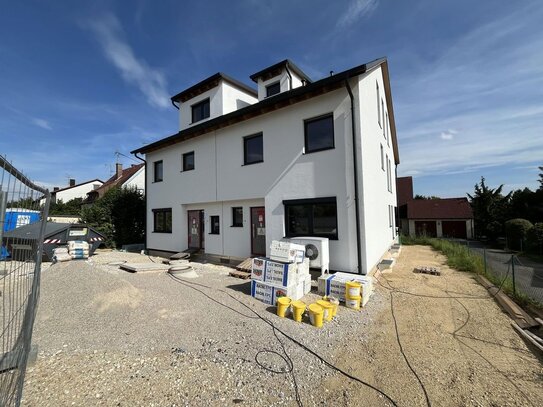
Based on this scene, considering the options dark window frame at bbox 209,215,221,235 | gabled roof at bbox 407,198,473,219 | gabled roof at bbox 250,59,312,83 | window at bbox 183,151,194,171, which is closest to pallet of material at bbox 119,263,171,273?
dark window frame at bbox 209,215,221,235

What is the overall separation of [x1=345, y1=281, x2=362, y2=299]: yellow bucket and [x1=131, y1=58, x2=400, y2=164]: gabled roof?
601cm

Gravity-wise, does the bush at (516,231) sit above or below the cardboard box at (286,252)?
below

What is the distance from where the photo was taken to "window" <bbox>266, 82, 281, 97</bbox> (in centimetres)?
1330

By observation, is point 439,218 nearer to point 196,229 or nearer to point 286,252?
point 196,229

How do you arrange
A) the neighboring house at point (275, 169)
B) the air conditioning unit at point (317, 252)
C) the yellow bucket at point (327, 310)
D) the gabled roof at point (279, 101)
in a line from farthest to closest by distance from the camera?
the neighboring house at point (275, 169) < the gabled roof at point (279, 101) < the air conditioning unit at point (317, 252) < the yellow bucket at point (327, 310)

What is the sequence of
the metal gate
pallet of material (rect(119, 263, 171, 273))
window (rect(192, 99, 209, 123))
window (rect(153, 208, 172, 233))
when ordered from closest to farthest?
1. the metal gate
2. pallet of material (rect(119, 263, 171, 273))
3. window (rect(153, 208, 172, 233))
4. window (rect(192, 99, 209, 123))

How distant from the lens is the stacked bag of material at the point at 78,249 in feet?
38.3

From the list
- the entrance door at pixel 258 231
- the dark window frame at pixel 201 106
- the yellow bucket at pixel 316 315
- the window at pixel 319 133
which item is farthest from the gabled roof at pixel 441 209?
the yellow bucket at pixel 316 315

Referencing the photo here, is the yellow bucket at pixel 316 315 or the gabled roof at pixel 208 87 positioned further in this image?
the gabled roof at pixel 208 87

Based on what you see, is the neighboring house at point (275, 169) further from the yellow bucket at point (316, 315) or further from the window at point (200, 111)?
the yellow bucket at point (316, 315)

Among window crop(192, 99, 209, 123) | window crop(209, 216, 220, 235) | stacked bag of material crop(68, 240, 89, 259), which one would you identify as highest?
window crop(192, 99, 209, 123)

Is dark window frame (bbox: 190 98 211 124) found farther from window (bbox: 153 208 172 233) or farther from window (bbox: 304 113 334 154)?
window (bbox: 304 113 334 154)

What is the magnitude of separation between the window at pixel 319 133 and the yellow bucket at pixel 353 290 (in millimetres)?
4546

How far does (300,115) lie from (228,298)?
6.53m
